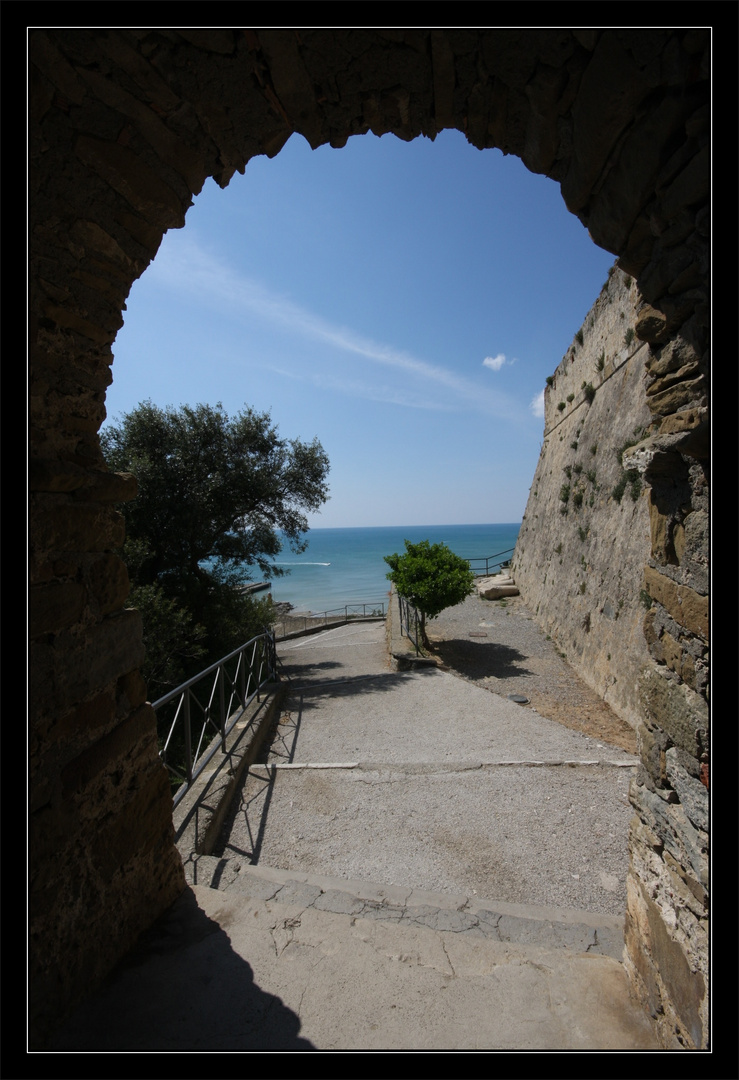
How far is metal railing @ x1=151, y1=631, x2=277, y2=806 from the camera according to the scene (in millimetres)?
3797

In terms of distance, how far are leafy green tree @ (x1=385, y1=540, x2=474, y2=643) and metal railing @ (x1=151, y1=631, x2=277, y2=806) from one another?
3.71m

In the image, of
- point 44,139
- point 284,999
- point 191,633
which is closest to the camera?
point 44,139

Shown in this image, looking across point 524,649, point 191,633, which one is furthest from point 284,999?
point 524,649

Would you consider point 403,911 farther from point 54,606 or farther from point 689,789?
point 54,606

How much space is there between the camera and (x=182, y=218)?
7.44ft

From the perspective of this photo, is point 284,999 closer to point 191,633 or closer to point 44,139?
point 44,139

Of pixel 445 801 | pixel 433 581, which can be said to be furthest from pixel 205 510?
pixel 445 801

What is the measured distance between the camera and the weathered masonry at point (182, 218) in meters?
1.69

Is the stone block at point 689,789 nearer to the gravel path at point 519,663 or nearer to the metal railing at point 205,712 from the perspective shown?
the metal railing at point 205,712

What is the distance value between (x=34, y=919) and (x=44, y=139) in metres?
2.96

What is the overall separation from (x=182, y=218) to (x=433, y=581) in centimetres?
949

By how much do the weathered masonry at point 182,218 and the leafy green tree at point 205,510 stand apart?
7.64 metres
